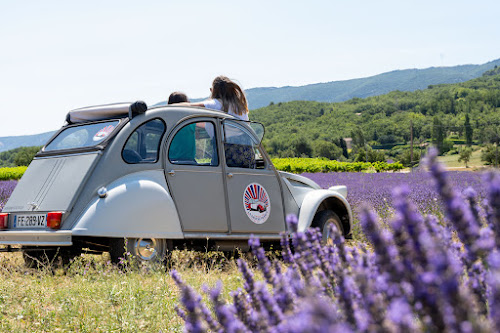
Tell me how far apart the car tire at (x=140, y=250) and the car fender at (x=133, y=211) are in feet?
0.51

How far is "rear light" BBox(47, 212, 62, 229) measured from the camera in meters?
5.21

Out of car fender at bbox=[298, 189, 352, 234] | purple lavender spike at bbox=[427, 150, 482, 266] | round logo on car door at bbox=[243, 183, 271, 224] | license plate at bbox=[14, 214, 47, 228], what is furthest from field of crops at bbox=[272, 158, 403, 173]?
purple lavender spike at bbox=[427, 150, 482, 266]

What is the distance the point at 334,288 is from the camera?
241 centimetres

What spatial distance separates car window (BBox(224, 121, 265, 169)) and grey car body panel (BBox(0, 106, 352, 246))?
0.09 meters

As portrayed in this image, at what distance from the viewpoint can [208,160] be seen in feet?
20.2

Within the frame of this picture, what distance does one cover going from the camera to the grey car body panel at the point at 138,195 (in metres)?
5.23

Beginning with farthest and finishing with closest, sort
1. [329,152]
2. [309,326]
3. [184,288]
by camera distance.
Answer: [329,152]
[184,288]
[309,326]

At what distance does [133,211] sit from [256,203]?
5.30 ft

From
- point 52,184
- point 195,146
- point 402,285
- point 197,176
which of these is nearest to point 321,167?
point 195,146

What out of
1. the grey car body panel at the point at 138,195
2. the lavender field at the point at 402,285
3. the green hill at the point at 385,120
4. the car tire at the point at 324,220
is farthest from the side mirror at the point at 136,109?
the green hill at the point at 385,120

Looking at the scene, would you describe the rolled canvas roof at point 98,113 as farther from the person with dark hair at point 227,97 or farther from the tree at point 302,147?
the tree at point 302,147

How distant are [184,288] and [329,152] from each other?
4230 inches

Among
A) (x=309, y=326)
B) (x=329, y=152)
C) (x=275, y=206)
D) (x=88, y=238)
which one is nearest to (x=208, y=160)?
(x=275, y=206)

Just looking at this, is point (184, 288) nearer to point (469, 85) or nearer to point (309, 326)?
point (309, 326)
